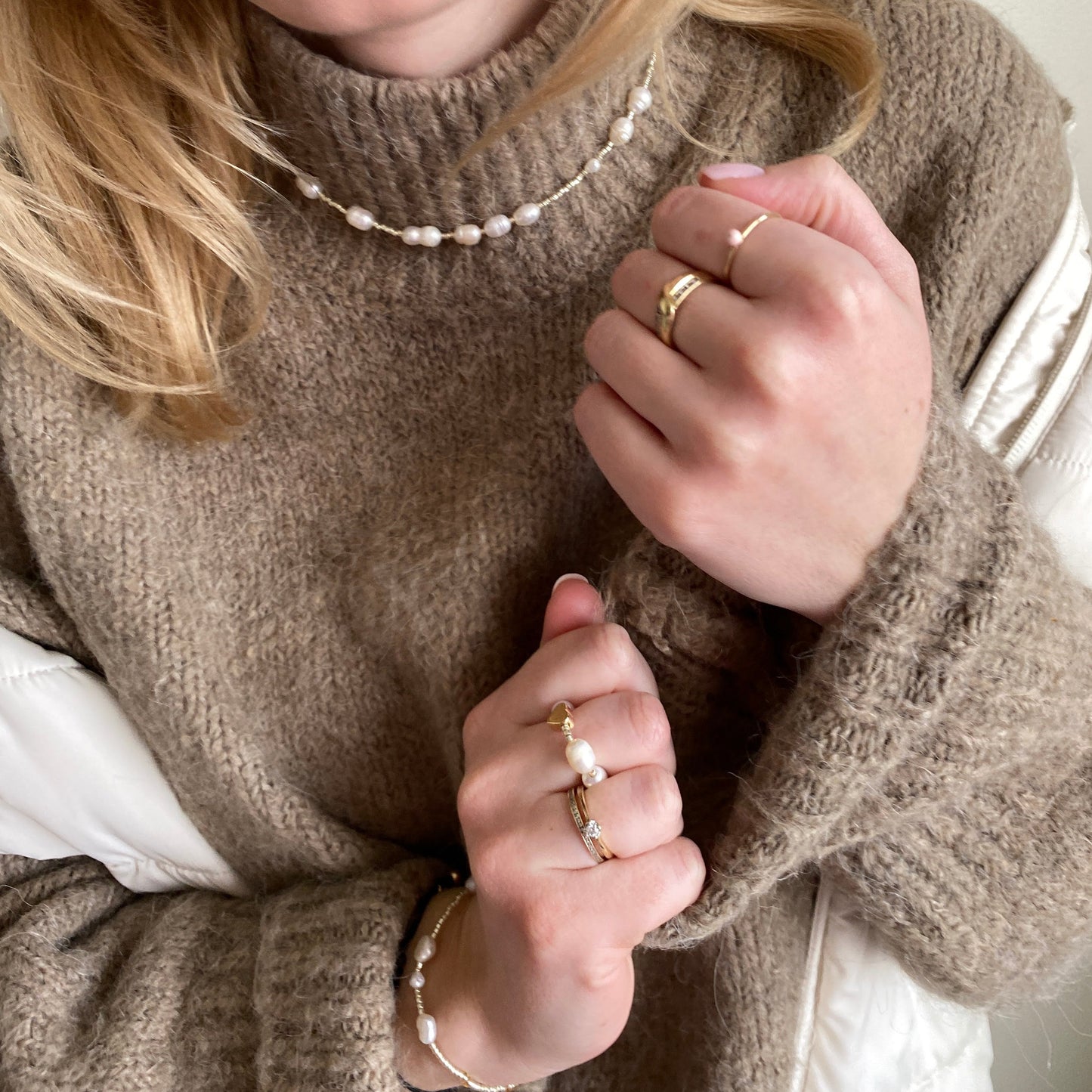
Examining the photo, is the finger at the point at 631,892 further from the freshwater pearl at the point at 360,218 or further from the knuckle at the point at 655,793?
the freshwater pearl at the point at 360,218

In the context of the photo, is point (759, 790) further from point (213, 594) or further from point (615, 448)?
point (213, 594)

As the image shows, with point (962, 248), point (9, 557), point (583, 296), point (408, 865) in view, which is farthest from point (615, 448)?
point (9, 557)

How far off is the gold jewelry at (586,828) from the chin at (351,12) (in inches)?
18.2

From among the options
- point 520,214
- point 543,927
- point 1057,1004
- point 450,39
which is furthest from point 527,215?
point 1057,1004

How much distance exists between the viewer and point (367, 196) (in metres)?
0.66

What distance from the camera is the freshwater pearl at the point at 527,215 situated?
0.64 m

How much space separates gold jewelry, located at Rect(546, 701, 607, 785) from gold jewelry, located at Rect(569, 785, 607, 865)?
0.01 metres

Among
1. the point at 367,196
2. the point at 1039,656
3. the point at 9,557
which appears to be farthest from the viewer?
the point at 9,557

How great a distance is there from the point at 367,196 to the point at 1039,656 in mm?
530

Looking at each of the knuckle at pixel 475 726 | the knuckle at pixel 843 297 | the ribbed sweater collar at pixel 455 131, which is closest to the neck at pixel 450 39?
the ribbed sweater collar at pixel 455 131

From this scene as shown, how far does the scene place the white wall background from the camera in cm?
86

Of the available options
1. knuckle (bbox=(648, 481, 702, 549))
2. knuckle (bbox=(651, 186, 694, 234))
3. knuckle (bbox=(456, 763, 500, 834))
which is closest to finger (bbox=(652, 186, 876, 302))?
knuckle (bbox=(651, 186, 694, 234))

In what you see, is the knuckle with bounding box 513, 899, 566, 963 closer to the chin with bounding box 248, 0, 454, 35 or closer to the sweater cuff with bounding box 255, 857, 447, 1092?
the sweater cuff with bounding box 255, 857, 447, 1092

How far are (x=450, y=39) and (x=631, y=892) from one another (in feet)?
1.81
